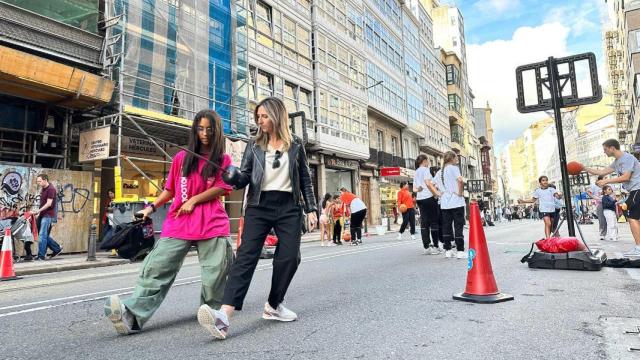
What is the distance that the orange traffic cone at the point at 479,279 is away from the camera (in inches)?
158

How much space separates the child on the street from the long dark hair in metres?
12.0

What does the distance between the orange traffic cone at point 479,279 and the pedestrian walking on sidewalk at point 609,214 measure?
984cm

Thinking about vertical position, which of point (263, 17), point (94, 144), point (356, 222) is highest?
point (263, 17)

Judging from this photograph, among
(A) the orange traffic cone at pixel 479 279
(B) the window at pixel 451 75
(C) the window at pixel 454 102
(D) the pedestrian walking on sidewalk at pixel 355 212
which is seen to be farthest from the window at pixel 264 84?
(B) the window at pixel 451 75

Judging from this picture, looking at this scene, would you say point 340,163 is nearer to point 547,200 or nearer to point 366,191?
point 366,191

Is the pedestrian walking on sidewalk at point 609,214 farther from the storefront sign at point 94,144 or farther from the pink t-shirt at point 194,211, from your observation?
the storefront sign at point 94,144

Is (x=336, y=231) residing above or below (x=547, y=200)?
below

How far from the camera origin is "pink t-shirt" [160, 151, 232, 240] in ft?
11.1

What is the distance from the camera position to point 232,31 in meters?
18.2

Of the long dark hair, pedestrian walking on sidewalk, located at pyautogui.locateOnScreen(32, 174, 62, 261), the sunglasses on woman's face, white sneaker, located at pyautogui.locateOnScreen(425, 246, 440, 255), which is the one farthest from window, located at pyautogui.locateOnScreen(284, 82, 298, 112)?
the sunglasses on woman's face

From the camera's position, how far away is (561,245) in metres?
5.98

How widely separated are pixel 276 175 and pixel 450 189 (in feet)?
15.9

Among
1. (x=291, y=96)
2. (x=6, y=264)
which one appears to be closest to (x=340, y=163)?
(x=291, y=96)

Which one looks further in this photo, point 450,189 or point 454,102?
point 454,102
